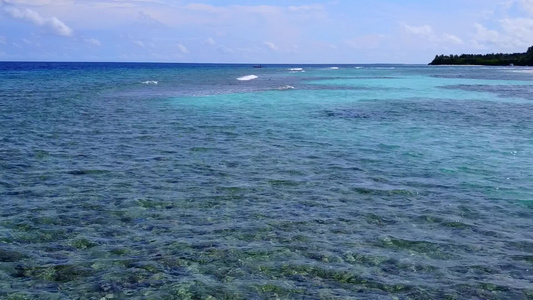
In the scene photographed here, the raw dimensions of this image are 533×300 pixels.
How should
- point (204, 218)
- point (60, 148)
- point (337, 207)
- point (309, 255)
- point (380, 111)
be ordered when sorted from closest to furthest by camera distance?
point (309, 255) → point (204, 218) → point (337, 207) → point (60, 148) → point (380, 111)

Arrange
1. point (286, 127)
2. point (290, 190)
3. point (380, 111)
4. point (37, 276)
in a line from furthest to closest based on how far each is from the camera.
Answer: point (380, 111) < point (286, 127) < point (290, 190) < point (37, 276)

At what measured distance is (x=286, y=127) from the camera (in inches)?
1044

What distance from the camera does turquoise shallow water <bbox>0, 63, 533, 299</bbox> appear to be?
8570 mm

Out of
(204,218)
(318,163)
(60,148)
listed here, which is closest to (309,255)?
(204,218)

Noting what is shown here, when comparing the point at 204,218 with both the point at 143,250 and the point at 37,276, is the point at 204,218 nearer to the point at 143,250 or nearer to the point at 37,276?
the point at 143,250

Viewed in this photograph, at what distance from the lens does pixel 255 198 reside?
43.5 ft

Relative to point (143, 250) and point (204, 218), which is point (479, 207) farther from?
point (143, 250)

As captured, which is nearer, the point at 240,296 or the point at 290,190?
the point at 240,296

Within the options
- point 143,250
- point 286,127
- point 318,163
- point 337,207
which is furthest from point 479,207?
point 286,127

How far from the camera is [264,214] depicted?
1198cm

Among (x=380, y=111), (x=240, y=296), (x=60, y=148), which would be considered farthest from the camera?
(x=380, y=111)

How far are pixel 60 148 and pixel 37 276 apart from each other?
39.2 ft

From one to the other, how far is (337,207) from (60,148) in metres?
12.2

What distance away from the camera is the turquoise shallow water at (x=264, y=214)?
28.1 feet
